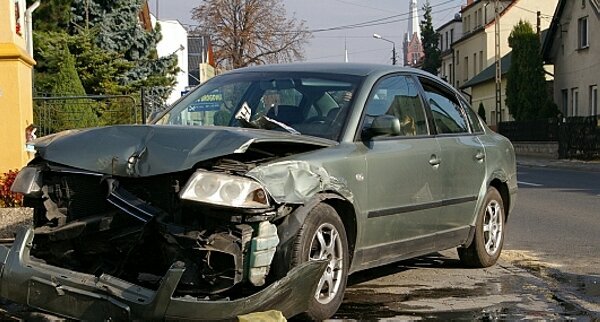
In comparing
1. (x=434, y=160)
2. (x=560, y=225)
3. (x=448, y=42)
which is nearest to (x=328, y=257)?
(x=434, y=160)

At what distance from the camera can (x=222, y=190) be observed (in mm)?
4523

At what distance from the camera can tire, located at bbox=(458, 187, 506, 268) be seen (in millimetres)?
7500

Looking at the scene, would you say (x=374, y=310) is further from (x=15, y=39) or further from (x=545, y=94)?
(x=545, y=94)

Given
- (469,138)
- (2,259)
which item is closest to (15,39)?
(469,138)

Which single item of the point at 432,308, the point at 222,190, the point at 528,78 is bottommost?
the point at 432,308

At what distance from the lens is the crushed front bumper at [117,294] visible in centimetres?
422

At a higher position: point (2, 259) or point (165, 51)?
point (165, 51)

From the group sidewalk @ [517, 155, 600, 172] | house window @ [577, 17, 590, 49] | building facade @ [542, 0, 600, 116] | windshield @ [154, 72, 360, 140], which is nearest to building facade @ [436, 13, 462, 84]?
building facade @ [542, 0, 600, 116]

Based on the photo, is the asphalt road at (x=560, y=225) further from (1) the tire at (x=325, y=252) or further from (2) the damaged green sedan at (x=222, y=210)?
(1) the tire at (x=325, y=252)

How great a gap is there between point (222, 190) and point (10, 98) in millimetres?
8534

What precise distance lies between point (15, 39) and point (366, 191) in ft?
27.7

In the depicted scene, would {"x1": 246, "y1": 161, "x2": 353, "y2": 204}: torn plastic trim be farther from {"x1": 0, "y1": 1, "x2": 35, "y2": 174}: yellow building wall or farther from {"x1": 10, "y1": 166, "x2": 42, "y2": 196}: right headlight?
{"x1": 0, "y1": 1, "x2": 35, "y2": 174}: yellow building wall

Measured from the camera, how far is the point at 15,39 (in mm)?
12570

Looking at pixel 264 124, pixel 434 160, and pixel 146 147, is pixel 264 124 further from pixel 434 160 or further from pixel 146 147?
pixel 434 160
